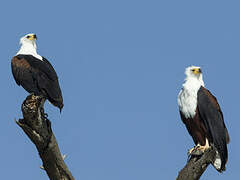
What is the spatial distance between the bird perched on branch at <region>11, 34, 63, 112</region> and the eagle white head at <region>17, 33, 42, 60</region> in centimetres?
19

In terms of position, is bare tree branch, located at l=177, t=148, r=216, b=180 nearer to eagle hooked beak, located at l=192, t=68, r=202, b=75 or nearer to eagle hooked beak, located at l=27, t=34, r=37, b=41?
eagle hooked beak, located at l=192, t=68, r=202, b=75

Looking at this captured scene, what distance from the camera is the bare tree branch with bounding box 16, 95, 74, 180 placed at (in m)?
5.58

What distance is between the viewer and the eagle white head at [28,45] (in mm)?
9008

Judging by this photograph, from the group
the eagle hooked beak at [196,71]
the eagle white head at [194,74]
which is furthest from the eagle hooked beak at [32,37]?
the eagle hooked beak at [196,71]

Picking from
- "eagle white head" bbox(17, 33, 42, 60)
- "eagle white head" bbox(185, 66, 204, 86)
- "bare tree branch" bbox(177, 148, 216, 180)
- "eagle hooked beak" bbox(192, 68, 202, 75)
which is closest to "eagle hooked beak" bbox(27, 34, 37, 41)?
"eagle white head" bbox(17, 33, 42, 60)

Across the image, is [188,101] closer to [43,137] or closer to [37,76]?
[37,76]

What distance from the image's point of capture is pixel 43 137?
558 cm

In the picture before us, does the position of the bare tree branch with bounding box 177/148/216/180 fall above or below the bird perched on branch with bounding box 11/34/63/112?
below

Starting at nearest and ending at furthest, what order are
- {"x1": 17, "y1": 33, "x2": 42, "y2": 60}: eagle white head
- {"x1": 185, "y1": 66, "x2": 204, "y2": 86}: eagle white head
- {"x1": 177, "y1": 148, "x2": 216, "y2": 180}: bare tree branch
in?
{"x1": 177, "y1": 148, "x2": 216, "y2": 180}: bare tree branch → {"x1": 185, "y1": 66, "x2": 204, "y2": 86}: eagle white head → {"x1": 17, "y1": 33, "x2": 42, "y2": 60}: eagle white head

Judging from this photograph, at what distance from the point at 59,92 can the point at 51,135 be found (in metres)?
2.09

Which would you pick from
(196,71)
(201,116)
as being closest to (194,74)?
(196,71)

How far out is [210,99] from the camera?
7469 mm

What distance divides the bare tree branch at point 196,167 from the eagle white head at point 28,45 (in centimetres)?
429

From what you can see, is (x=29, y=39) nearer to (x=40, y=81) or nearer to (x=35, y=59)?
(x=35, y=59)
